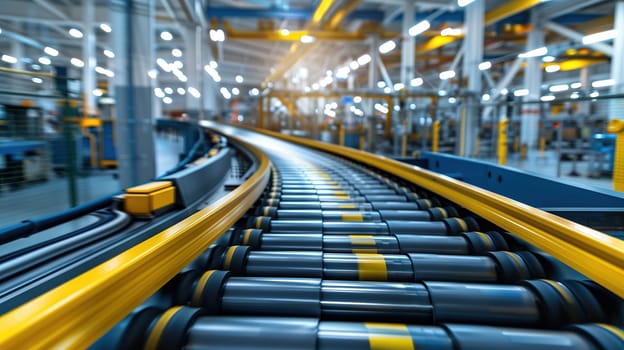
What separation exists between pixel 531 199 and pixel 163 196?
2.52 meters

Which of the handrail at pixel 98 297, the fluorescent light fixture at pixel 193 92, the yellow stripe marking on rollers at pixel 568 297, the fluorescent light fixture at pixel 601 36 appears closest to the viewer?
the handrail at pixel 98 297

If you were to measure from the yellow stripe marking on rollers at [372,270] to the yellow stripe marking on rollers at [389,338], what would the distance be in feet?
1.26

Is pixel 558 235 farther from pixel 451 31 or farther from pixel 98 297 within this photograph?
pixel 451 31

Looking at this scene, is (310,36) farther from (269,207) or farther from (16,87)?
(269,207)

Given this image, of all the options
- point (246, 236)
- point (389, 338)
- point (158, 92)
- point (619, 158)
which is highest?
point (158, 92)

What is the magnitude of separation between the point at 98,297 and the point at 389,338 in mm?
809

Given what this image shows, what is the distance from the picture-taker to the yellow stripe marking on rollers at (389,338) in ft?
3.31

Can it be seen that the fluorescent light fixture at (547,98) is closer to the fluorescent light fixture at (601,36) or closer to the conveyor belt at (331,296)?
the fluorescent light fixture at (601,36)

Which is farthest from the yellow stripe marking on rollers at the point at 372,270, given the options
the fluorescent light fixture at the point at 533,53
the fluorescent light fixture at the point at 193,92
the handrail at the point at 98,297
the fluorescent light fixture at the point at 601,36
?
the fluorescent light fixture at the point at 193,92

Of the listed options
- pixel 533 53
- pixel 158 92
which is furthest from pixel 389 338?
pixel 158 92

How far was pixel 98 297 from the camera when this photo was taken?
2.81 feet

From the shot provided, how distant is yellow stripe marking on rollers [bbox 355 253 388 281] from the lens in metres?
1.49

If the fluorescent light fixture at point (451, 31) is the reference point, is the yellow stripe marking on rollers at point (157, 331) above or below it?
below

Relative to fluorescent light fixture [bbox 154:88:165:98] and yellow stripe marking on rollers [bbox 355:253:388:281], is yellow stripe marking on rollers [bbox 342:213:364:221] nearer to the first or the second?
yellow stripe marking on rollers [bbox 355:253:388:281]
